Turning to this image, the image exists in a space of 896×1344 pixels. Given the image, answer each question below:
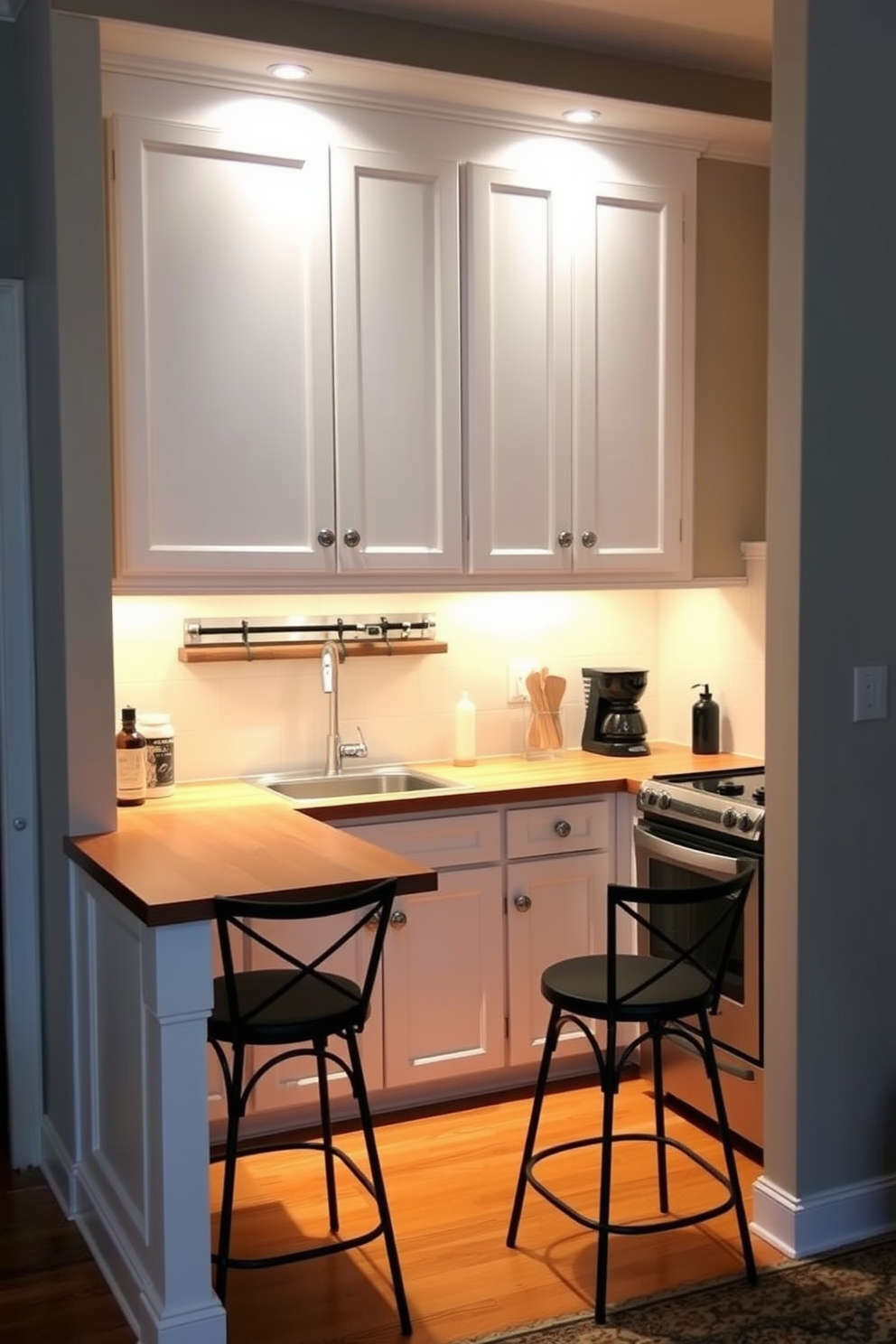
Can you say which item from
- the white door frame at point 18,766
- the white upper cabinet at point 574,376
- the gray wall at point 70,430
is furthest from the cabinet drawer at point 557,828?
the white door frame at point 18,766

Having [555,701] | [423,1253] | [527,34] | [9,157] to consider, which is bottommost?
[423,1253]

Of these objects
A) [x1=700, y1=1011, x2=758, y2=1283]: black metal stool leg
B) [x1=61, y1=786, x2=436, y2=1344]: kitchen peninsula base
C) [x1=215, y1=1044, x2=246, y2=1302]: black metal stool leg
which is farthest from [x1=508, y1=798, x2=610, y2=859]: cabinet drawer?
[x1=215, y1=1044, x2=246, y2=1302]: black metal stool leg

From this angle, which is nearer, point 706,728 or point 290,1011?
point 290,1011

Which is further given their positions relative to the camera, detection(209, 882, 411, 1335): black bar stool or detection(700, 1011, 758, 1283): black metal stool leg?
detection(700, 1011, 758, 1283): black metal stool leg

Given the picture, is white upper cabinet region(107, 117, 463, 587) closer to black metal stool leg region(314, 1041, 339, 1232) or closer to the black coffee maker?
the black coffee maker

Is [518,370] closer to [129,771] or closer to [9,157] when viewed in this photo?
[9,157]

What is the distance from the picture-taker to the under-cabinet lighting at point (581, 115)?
11.9 ft

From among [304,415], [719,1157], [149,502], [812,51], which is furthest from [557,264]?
[719,1157]

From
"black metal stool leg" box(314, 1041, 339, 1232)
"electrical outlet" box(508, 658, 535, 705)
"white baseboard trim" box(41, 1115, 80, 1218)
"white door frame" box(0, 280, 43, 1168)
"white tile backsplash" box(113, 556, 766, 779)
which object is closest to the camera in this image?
"black metal stool leg" box(314, 1041, 339, 1232)

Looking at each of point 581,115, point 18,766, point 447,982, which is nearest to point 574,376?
point 581,115

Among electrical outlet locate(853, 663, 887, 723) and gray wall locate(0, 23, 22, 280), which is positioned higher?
gray wall locate(0, 23, 22, 280)

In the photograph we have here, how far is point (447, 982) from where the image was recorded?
3625mm

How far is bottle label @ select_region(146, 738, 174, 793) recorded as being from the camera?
355 cm

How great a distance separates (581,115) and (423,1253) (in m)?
2.82
